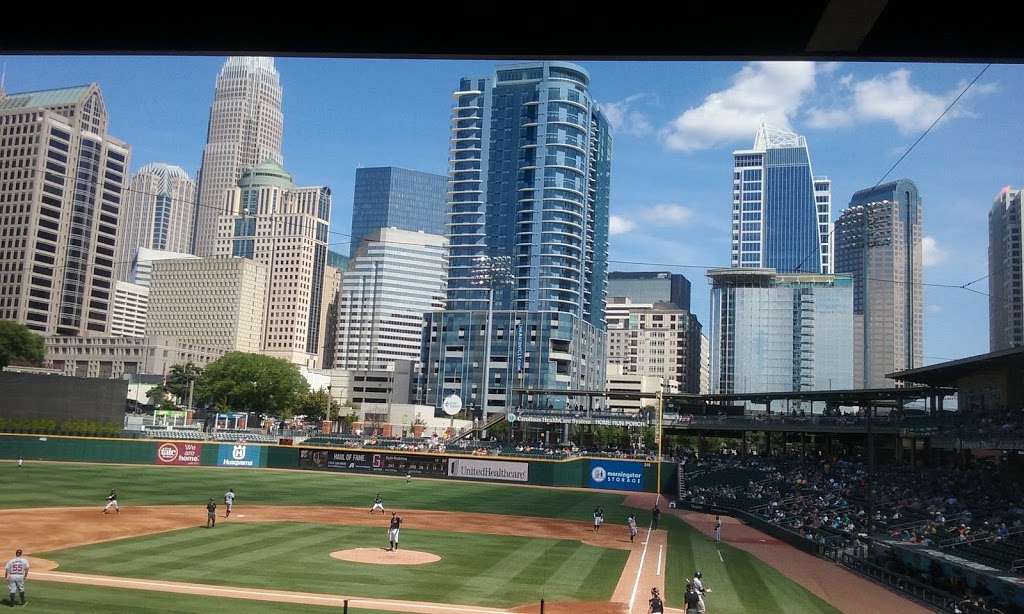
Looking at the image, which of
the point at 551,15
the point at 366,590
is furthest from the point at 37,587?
the point at 551,15

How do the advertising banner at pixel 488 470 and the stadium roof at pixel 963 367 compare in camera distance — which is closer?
the stadium roof at pixel 963 367

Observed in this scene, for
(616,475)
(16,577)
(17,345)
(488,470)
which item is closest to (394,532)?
(16,577)

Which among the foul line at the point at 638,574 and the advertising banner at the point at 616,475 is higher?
the advertising banner at the point at 616,475

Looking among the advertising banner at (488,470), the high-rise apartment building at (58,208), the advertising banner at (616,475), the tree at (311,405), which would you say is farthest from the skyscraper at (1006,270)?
the high-rise apartment building at (58,208)

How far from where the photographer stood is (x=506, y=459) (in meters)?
70.6

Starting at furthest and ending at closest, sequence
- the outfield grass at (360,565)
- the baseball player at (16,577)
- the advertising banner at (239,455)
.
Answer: the advertising banner at (239,455) → the outfield grass at (360,565) → the baseball player at (16,577)

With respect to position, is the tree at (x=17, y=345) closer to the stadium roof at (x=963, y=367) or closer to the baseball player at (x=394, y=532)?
the baseball player at (x=394, y=532)

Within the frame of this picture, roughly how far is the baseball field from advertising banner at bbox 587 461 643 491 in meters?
12.5

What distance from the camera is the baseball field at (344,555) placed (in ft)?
82.9

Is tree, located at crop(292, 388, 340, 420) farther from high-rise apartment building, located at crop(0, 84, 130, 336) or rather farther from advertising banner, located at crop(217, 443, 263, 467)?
high-rise apartment building, located at crop(0, 84, 130, 336)

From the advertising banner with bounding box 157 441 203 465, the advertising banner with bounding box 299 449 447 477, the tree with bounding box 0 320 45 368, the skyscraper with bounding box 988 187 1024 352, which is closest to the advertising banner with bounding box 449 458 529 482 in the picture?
the advertising banner with bounding box 299 449 447 477

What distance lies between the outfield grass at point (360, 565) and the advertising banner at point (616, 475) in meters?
30.8

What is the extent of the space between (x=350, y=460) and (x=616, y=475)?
2395 centimetres

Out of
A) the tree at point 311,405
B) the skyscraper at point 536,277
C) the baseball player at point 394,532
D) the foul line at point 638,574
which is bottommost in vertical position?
the foul line at point 638,574
